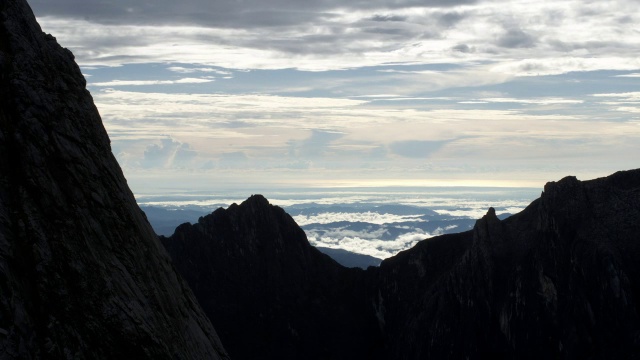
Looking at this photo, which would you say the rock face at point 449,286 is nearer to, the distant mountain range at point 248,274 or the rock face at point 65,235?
the distant mountain range at point 248,274

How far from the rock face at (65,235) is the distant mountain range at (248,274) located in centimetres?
11

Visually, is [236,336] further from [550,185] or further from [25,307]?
[25,307]

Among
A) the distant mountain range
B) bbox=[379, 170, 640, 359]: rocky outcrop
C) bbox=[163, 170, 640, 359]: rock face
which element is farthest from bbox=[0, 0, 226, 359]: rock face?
bbox=[163, 170, 640, 359]: rock face

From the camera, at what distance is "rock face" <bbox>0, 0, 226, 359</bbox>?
37719 mm

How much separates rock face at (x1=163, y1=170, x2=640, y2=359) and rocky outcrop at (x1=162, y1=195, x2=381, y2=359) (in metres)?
0.25

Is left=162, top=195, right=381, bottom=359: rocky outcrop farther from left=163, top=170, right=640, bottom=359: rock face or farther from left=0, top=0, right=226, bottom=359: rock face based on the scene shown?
left=0, top=0, right=226, bottom=359: rock face

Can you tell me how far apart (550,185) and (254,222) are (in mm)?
66948

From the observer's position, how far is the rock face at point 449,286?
119 metres

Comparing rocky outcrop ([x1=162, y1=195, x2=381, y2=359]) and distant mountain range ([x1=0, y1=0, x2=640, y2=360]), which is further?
rocky outcrop ([x1=162, y1=195, x2=381, y2=359])

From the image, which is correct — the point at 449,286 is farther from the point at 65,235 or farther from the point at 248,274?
the point at 65,235

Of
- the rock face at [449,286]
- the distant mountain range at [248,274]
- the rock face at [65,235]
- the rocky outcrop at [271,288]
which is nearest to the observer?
the rock face at [65,235]

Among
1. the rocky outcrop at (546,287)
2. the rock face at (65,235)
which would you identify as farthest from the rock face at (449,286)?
the rock face at (65,235)

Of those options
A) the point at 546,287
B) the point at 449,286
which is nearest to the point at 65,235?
the point at 546,287

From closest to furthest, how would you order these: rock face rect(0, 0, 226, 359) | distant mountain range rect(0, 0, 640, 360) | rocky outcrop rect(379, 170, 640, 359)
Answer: rock face rect(0, 0, 226, 359) < distant mountain range rect(0, 0, 640, 360) < rocky outcrop rect(379, 170, 640, 359)
